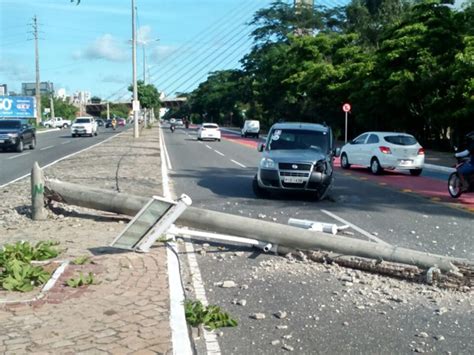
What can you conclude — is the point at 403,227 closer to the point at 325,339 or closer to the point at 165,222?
the point at 165,222

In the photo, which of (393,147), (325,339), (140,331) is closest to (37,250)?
(140,331)

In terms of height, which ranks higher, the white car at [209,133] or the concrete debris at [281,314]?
the white car at [209,133]

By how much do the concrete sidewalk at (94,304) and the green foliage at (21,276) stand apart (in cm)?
22

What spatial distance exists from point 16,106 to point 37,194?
246ft

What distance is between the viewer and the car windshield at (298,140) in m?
14.4

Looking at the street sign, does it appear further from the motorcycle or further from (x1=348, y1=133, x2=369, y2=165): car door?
(x1=348, y1=133, x2=369, y2=165): car door

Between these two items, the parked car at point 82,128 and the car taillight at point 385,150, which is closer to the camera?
the car taillight at point 385,150

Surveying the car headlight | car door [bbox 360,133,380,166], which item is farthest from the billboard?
the car headlight

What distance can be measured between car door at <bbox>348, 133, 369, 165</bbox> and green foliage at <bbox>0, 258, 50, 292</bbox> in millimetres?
18186

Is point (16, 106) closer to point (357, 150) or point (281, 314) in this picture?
point (357, 150)

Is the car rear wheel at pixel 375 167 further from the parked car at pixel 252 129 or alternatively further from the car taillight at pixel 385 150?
the parked car at pixel 252 129

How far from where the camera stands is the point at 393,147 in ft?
69.9

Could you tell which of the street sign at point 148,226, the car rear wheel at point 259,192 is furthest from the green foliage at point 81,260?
the car rear wheel at point 259,192

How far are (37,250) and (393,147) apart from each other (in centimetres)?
1610
